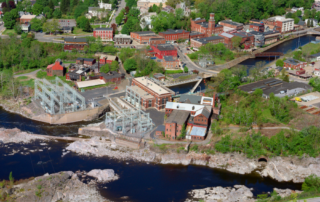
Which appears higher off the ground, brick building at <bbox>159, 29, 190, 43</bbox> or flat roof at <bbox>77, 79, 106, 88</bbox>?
brick building at <bbox>159, 29, 190, 43</bbox>

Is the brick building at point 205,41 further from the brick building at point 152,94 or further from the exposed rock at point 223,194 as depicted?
the exposed rock at point 223,194

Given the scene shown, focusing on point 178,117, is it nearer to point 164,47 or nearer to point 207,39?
point 164,47

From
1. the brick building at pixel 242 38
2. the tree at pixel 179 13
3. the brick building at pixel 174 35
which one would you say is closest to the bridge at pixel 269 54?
the brick building at pixel 242 38

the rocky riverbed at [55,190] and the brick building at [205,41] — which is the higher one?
the brick building at [205,41]

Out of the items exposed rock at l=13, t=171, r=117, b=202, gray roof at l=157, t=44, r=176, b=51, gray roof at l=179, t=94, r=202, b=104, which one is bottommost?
exposed rock at l=13, t=171, r=117, b=202

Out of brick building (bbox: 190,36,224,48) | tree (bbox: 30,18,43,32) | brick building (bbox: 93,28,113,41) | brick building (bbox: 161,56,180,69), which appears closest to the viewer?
brick building (bbox: 161,56,180,69)

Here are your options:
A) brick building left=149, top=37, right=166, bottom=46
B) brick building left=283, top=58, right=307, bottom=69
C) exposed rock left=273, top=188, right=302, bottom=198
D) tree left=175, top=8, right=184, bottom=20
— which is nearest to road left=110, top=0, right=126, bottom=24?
tree left=175, top=8, right=184, bottom=20

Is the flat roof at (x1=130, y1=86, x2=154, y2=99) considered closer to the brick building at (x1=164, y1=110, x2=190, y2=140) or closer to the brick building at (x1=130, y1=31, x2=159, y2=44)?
the brick building at (x1=164, y1=110, x2=190, y2=140)
